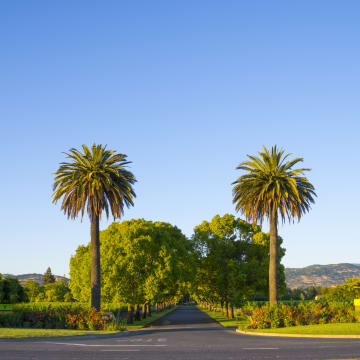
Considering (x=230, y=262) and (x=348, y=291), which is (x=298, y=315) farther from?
(x=348, y=291)

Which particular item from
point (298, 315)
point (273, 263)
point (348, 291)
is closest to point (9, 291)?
point (273, 263)

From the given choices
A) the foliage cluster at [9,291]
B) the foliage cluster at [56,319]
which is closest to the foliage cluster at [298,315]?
the foliage cluster at [56,319]

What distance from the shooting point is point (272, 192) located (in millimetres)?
41312

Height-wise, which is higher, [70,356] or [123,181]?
[123,181]

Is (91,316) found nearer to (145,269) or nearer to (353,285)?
(145,269)

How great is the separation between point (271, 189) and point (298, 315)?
1164 cm

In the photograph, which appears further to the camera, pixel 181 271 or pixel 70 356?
pixel 181 271

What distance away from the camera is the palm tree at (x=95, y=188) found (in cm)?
3981

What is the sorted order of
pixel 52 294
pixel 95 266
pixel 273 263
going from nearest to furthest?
pixel 95 266
pixel 273 263
pixel 52 294

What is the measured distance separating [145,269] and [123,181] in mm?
14373

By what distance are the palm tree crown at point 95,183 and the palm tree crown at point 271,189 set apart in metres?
10.4

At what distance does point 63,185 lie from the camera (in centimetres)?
4119

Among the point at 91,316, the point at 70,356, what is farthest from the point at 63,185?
the point at 70,356

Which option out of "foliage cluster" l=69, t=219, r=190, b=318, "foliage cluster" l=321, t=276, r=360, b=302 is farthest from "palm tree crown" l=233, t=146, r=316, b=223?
"foliage cluster" l=321, t=276, r=360, b=302
